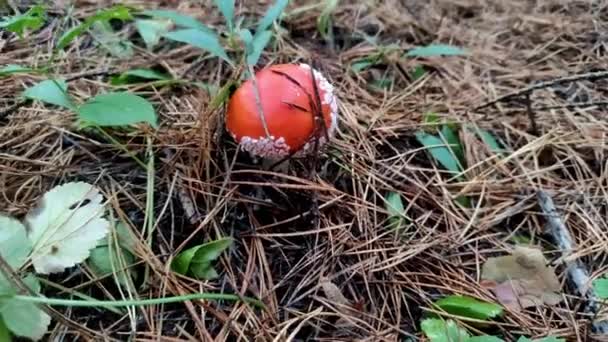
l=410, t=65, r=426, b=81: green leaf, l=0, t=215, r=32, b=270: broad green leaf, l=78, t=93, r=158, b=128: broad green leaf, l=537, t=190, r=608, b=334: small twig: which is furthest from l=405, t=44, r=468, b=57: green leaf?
l=0, t=215, r=32, b=270: broad green leaf

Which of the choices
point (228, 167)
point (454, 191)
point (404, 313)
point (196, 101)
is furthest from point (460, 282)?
point (196, 101)

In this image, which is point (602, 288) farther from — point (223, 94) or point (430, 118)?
point (223, 94)

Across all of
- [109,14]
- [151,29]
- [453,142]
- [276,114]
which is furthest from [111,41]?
[453,142]

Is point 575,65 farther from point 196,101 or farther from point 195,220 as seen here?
point 195,220

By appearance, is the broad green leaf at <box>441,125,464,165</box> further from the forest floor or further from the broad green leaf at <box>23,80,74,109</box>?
the broad green leaf at <box>23,80,74,109</box>

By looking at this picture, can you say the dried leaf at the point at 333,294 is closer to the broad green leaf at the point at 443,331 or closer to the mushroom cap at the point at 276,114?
the broad green leaf at the point at 443,331
